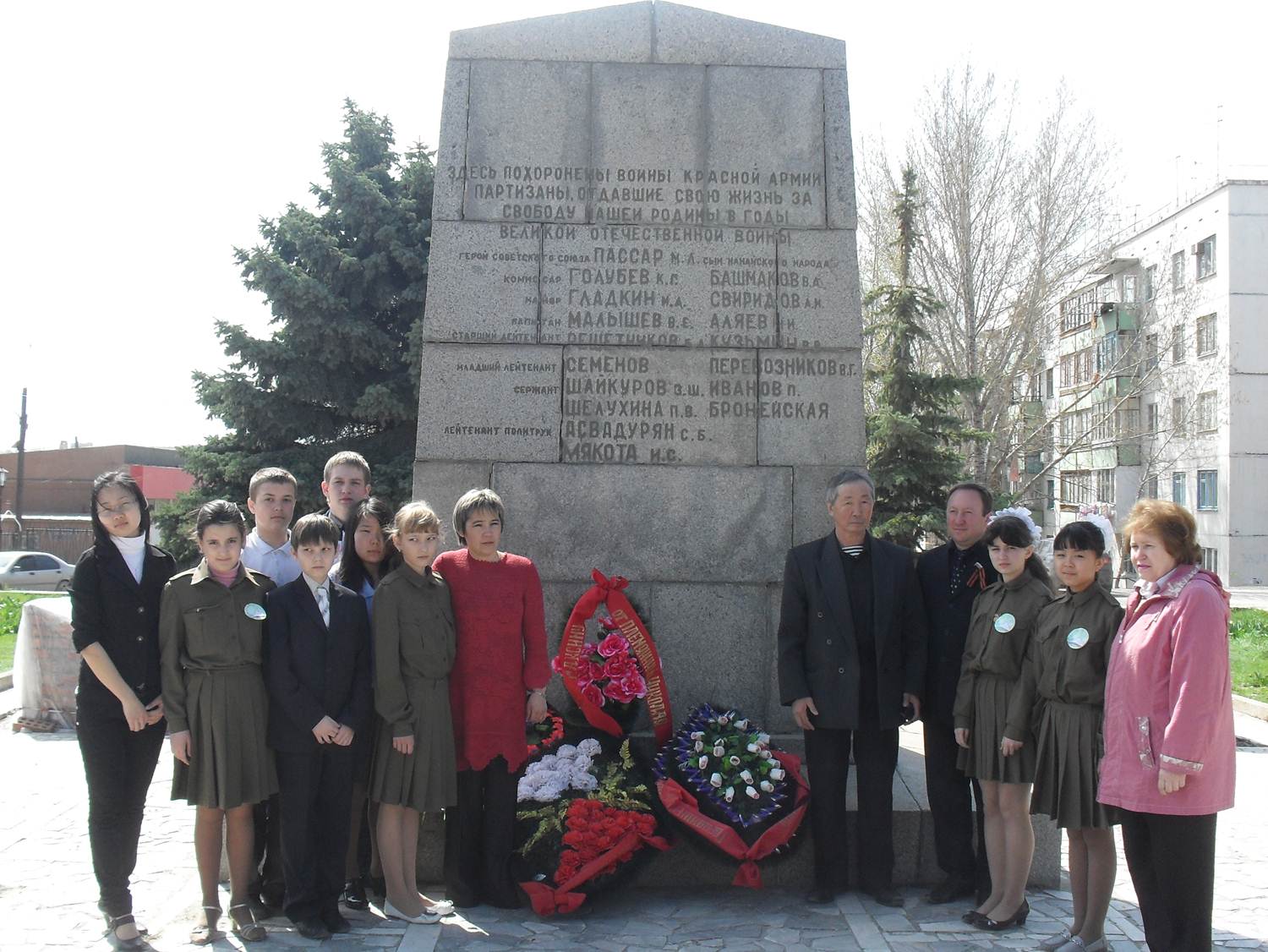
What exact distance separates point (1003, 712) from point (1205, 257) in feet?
118

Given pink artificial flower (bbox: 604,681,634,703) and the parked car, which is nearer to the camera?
pink artificial flower (bbox: 604,681,634,703)

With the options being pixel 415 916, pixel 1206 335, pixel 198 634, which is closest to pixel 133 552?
pixel 198 634

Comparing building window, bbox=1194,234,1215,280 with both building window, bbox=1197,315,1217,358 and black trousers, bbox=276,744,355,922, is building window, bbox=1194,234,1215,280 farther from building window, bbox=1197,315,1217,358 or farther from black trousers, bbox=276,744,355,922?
black trousers, bbox=276,744,355,922

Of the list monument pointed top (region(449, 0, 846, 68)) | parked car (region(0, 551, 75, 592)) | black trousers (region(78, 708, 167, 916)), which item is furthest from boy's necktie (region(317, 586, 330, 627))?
parked car (region(0, 551, 75, 592))

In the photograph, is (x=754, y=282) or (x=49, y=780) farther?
(x=49, y=780)

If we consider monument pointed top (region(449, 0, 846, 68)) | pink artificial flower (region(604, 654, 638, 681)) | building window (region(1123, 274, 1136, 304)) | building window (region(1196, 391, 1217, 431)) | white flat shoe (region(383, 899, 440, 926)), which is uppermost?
building window (region(1123, 274, 1136, 304))

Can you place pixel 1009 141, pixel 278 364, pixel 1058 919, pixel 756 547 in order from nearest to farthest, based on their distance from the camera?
1. pixel 1058 919
2. pixel 756 547
3. pixel 278 364
4. pixel 1009 141

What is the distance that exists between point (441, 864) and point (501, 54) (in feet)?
14.0

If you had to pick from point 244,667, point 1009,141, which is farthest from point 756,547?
point 1009,141

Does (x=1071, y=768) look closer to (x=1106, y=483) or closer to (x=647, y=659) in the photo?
(x=647, y=659)

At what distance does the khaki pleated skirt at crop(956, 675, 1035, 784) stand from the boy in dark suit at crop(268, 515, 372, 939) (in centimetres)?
240

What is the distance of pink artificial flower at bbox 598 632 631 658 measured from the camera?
516 centimetres

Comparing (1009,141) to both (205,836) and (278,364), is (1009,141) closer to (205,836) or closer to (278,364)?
(278,364)

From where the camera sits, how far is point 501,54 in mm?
6230
